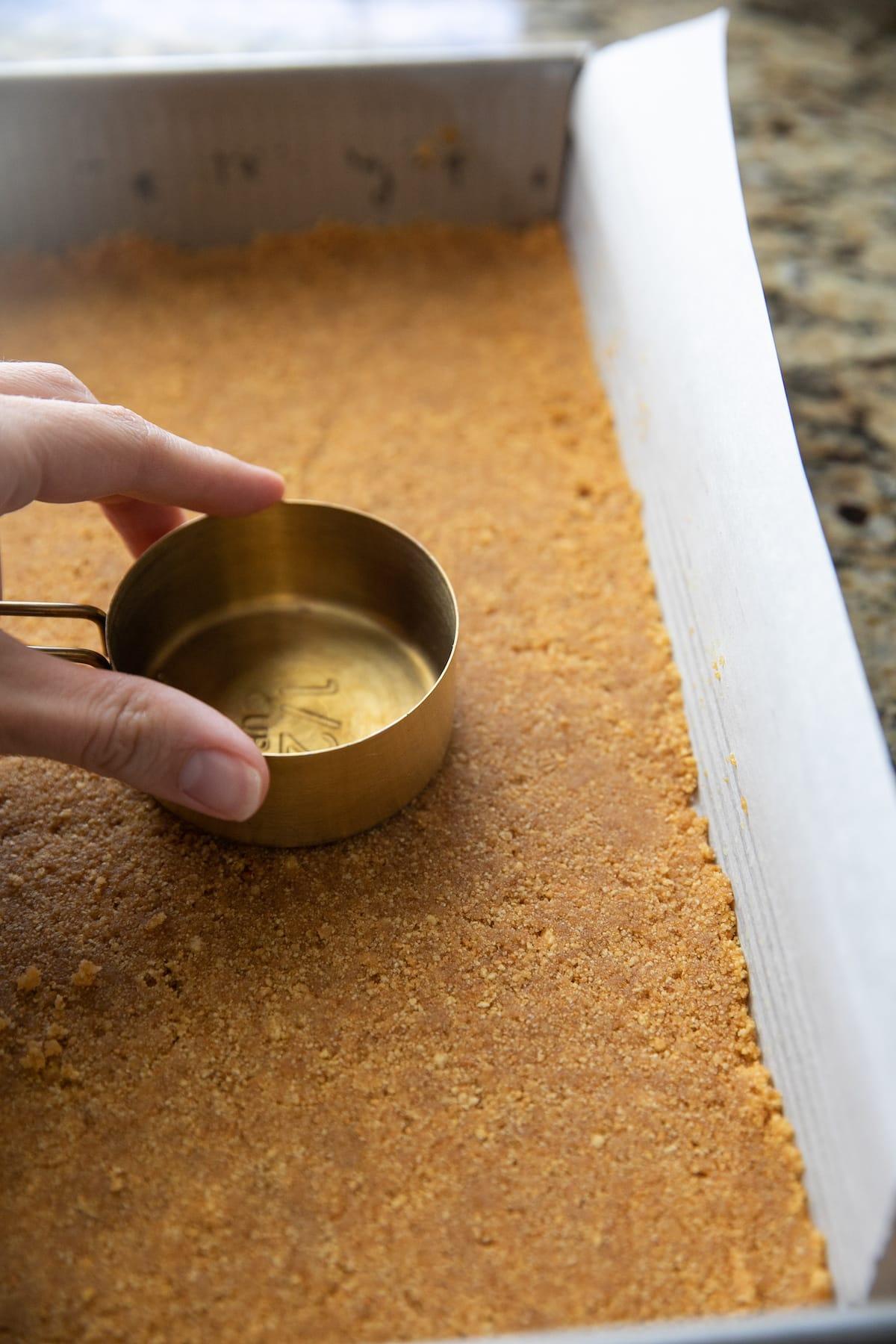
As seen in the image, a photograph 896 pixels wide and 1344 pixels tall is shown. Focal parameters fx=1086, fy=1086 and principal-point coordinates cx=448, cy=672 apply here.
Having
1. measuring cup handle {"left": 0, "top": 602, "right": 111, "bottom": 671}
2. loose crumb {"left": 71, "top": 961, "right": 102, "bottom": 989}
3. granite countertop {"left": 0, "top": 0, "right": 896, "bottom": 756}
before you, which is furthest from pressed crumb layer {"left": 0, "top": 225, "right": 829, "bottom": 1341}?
granite countertop {"left": 0, "top": 0, "right": 896, "bottom": 756}

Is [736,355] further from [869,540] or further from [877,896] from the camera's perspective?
[877,896]

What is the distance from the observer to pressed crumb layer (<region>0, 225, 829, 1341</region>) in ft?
2.04

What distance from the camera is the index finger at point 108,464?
693mm

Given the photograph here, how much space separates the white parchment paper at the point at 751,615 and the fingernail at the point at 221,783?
34cm

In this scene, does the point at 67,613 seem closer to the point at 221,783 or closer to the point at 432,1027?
the point at 221,783

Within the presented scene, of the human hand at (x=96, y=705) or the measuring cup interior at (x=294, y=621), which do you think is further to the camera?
the measuring cup interior at (x=294, y=621)

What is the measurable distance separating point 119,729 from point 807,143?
134 cm

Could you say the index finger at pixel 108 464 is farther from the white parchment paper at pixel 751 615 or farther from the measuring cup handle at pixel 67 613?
the white parchment paper at pixel 751 615

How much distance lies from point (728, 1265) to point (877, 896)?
23cm

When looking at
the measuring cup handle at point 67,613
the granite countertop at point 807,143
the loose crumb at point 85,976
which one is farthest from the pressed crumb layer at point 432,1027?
the granite countertop at point 807,143

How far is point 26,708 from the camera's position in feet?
2.14

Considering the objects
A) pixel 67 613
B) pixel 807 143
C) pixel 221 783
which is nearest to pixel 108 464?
pixel 67 613

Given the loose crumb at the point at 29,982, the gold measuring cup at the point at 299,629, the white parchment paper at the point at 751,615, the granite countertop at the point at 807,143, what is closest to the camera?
the white parchment paper at the point at 751,615

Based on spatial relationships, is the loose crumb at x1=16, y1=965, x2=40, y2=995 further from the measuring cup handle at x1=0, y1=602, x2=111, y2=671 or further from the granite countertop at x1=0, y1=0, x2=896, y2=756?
the granite countertop at x1=0, y1=0, x2=896, y2=756
